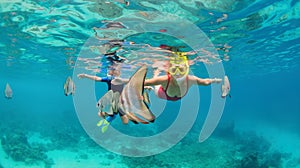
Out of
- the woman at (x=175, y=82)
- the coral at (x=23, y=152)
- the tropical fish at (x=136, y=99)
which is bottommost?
the tropical fish at (x=136, y=99)

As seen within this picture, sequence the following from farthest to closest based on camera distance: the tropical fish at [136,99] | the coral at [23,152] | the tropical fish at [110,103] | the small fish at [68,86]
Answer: the coral at [23,152] < the small fish at [68,86] < the tropical fish at [110,103] < the tropical fish at [136,99]

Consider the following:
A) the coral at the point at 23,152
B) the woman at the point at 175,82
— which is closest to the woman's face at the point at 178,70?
the woman at the point at 175,82

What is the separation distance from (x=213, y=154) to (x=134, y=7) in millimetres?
14416

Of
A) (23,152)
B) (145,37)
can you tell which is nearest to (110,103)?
(145,37)

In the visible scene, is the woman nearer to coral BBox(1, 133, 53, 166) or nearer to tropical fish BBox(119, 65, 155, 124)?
tropical fish BBox(119, 65, 155, 124)

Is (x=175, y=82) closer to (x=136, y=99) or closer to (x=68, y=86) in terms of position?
(x=68, y=86)

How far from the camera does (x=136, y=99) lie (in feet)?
7.93

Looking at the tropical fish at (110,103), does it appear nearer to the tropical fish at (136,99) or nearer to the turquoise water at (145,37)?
the tropical fish at (136,99)

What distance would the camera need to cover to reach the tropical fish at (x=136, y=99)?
235 cm

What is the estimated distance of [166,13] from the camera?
38.2ft

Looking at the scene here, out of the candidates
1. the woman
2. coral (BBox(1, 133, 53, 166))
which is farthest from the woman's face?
coral (BBox(1, 133, 53, 166))

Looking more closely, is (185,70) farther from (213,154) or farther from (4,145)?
(4,145)

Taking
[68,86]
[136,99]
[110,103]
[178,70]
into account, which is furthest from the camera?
[68,86]

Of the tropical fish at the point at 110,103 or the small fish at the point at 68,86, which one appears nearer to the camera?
the tropical fish at the point at 110,103
